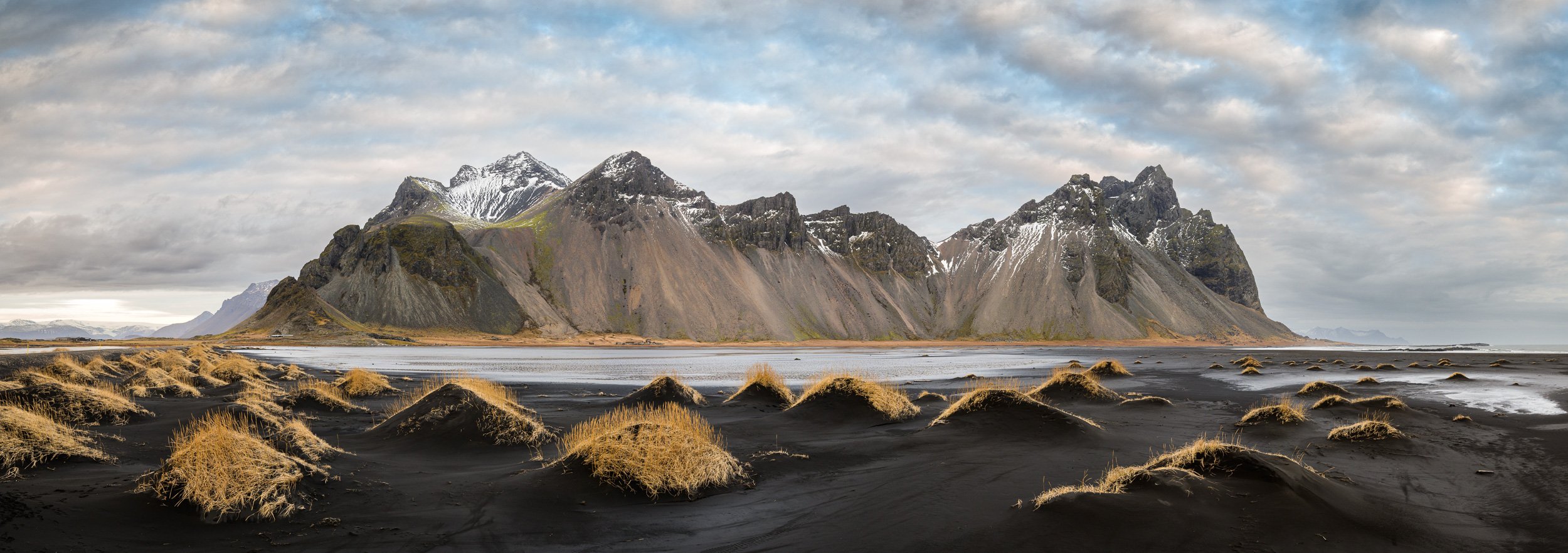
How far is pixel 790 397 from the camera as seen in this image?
103 ft

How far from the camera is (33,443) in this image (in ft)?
43.4

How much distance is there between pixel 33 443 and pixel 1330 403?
39990mm

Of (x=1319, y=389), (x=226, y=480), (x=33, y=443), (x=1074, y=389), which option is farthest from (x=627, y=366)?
(x=226, y=480)

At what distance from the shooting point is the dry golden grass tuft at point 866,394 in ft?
85.4

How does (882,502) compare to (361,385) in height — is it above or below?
below

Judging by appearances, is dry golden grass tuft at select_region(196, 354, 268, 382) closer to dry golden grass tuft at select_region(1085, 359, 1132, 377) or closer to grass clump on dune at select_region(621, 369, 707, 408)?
grass clump on dune at select_region(621, 369, 707, 408)

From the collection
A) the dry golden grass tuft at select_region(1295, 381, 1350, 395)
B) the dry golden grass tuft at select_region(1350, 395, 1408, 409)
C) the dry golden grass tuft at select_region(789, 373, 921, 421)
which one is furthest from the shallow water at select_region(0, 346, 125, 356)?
the dry golden grass tuft at select_region(1295, 381, 1350, 395)

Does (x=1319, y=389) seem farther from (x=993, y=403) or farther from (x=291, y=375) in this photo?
(x=291, y=375)

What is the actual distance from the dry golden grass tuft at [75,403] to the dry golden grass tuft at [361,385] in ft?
38.0

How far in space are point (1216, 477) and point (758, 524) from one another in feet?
28.6

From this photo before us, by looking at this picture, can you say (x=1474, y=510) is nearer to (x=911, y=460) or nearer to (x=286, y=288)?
(x=911, y=460)

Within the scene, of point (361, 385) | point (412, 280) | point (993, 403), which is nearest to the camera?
point (993, 403)

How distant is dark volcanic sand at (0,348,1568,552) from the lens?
10.6 meters

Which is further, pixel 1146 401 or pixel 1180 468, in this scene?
pixel 1146 401
